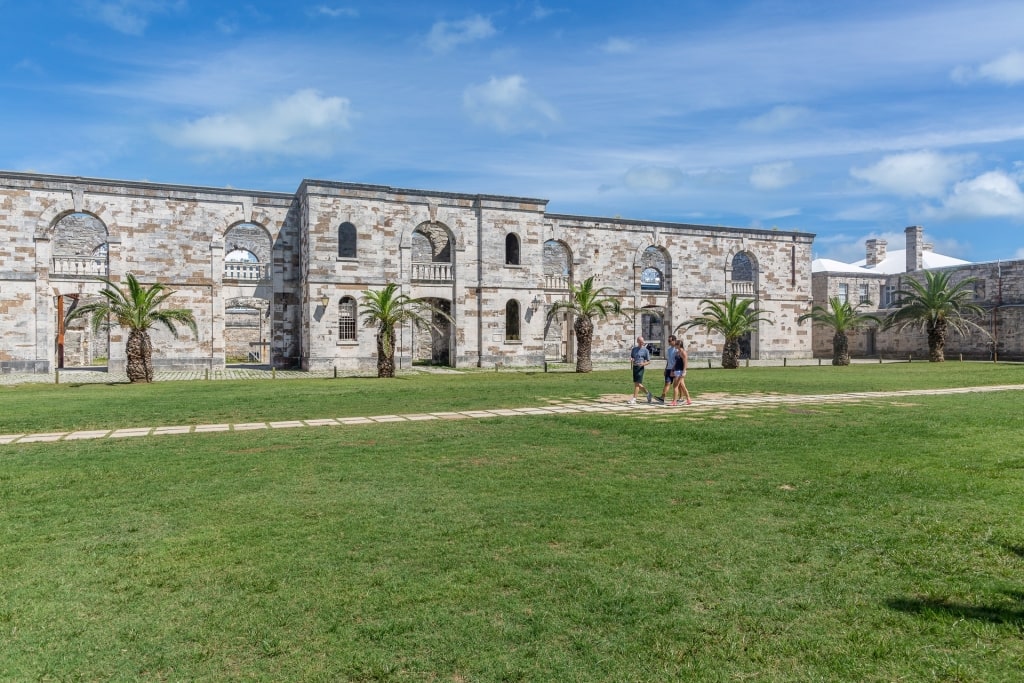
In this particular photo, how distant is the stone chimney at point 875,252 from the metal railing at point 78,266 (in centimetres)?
5243

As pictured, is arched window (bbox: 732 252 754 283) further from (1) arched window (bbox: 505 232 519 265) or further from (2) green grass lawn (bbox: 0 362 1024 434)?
(2) green grass lawn (bbox: 0 362 1024 434)

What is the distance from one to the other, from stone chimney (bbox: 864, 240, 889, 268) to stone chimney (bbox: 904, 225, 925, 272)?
4656mm

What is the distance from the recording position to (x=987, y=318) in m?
38.4

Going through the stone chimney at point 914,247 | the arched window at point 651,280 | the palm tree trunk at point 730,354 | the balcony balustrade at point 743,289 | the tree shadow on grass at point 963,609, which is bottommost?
the tree shadow on grass at point 963,609

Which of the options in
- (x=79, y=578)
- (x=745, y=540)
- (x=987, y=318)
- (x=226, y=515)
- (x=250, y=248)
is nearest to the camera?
(x=79, y=578)

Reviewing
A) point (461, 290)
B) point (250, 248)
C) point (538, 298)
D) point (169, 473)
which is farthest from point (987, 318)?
point (169, 473)

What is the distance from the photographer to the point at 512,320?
3266 cm

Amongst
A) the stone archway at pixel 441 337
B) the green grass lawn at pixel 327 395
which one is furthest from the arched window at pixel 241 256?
the green grass lawn at pixel 327 395

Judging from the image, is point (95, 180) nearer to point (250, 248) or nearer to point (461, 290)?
point (250, 248)

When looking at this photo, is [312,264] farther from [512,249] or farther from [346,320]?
[512,249]

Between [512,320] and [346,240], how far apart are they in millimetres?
8632

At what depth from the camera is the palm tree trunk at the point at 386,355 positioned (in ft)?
80.8

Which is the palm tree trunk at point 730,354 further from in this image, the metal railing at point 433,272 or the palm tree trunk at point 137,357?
the palm tree trunk at point 137,357

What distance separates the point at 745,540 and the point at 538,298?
27480 mm
